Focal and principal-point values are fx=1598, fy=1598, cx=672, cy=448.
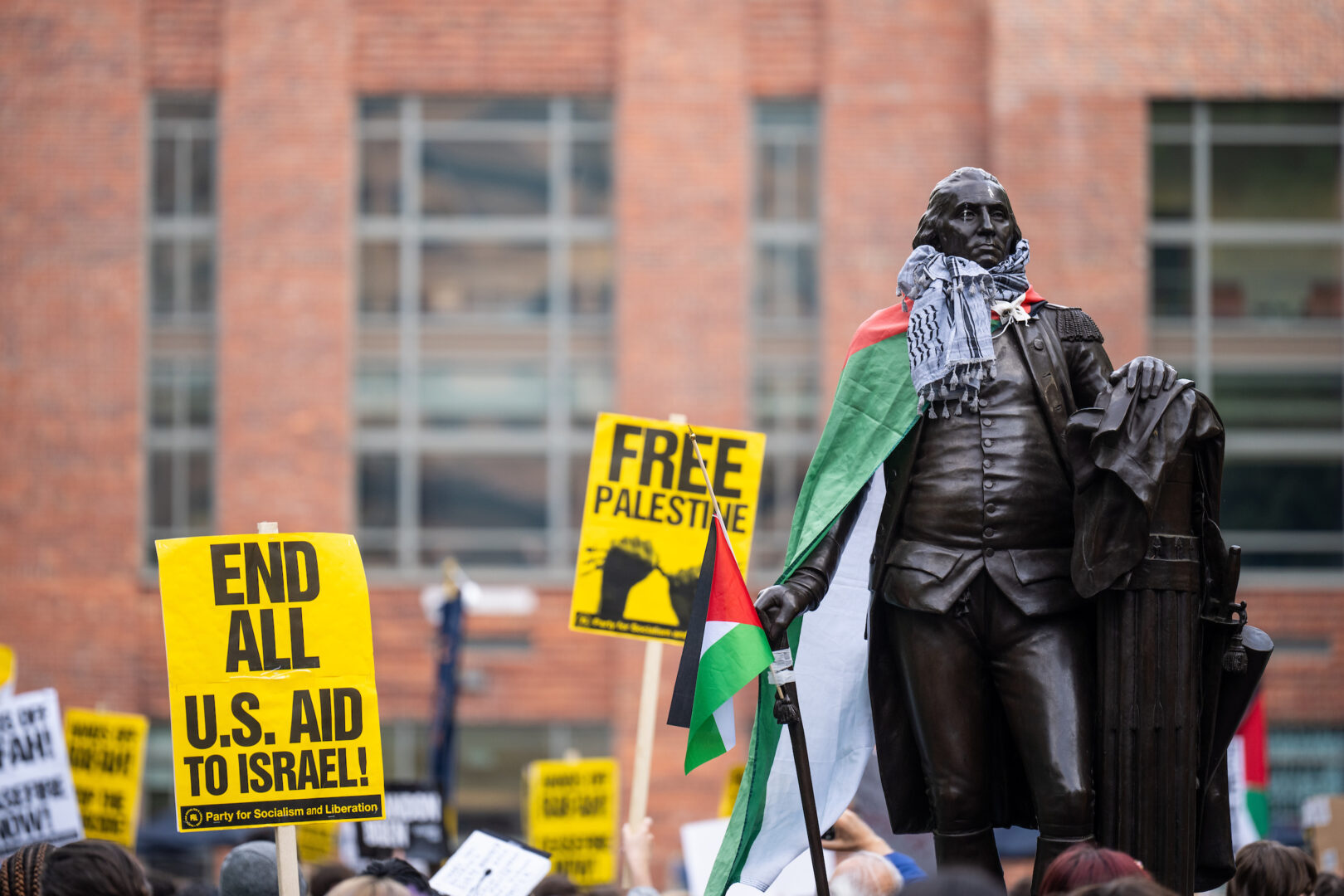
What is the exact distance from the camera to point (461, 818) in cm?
1923

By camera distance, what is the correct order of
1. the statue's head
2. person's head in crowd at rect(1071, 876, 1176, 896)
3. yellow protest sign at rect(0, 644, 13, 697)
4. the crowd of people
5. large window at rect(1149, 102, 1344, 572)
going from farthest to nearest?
large window at rect(1149, 102, 1344, 572) → yellow protest sign at rect(0, 644, 13, 697) → the statue's head → the crowd of people → person's head in crowd at rect(1071, 876, 1176, 896)

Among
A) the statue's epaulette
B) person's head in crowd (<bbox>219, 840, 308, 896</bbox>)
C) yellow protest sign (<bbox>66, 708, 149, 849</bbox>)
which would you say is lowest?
yellow protest sign (<bbox>66, 708, 149, 849</bbox>)

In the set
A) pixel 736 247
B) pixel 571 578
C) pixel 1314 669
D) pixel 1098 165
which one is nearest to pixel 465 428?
pixel 571 578

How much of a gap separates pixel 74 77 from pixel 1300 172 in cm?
1521

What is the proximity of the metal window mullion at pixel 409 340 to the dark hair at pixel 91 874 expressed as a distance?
1505cm

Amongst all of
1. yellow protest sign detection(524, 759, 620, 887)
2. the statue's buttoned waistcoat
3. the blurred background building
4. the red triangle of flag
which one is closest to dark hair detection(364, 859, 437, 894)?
the red triangle of flag

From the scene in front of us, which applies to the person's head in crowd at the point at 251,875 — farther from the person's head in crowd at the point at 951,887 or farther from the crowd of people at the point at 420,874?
the person's head in crowd at the point at 951,887

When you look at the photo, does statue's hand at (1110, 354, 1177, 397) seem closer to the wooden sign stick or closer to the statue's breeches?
the statue's breeches

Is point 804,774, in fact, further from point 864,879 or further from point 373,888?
point 373,888

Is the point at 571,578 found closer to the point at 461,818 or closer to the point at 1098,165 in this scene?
the point at 461,818

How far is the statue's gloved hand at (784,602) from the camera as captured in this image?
4.41 m

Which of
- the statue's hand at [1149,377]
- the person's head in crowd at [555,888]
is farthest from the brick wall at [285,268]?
the statue's hand at [1149,377]

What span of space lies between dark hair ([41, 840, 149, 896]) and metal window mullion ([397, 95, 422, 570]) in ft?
49.4

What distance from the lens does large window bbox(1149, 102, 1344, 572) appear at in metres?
19.6
